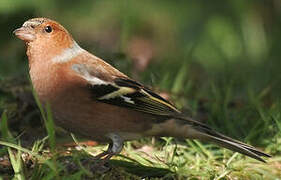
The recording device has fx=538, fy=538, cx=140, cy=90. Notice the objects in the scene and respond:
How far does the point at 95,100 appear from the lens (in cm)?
365

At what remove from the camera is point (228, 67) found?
5.69 metres

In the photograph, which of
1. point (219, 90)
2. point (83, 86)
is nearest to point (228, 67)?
point (219, 90)

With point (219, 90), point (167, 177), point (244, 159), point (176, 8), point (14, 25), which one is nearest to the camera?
point (167, 177)

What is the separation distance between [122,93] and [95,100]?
0.22 m

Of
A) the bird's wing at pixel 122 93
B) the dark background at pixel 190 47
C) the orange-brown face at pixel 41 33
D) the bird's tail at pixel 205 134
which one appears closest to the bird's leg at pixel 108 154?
the bird's wing at pixel 122 93

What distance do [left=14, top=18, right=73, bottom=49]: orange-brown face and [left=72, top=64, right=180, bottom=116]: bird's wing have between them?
0.30m

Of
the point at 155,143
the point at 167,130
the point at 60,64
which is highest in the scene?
the point at 60,64

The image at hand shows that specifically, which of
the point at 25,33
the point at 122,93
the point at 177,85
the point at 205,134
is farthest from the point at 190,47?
the point at 25,33

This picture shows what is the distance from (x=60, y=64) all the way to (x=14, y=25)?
8.56 ft

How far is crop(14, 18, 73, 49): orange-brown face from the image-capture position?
3.83 m

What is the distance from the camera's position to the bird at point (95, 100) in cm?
359

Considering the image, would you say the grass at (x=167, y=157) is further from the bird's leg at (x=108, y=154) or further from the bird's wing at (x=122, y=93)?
the bird's wing at (x=122, y=93)

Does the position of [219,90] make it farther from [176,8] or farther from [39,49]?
[176,8]

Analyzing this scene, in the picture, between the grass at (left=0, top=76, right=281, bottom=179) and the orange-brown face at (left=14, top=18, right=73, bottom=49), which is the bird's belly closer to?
the grass at (left=0, top=76, right=281, bottom=179)
